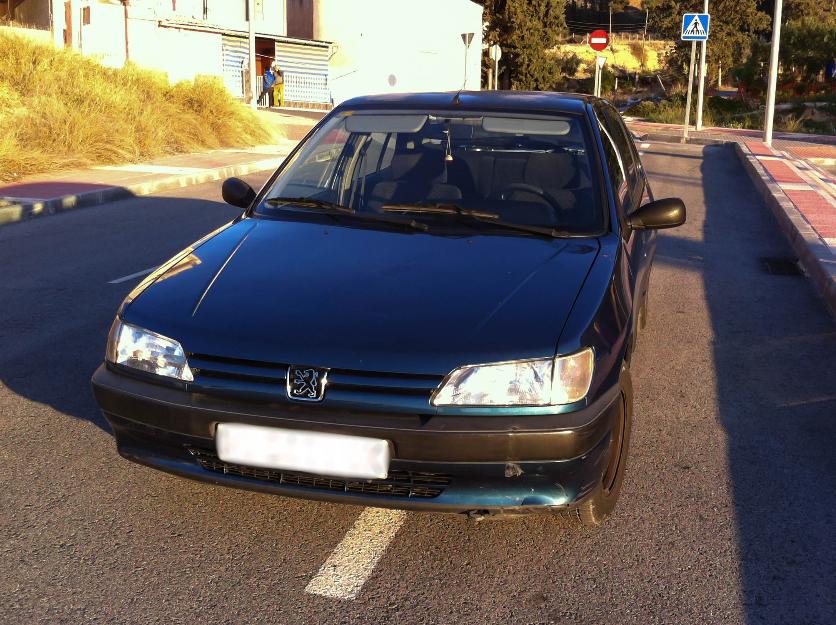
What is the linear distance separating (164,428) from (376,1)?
130 feet

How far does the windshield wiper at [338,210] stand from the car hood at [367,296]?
3.3 inches

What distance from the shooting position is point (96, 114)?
1658 centimetres

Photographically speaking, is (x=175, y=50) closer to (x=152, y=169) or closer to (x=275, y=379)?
(x=152, y=169)

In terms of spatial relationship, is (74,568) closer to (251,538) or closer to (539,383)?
(251,538)

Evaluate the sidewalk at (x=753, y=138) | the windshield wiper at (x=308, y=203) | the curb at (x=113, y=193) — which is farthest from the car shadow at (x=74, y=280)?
the sidewalk at (x=753, y=138)

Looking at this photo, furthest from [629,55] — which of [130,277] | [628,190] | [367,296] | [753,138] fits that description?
[367,296]

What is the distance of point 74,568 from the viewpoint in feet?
10.7

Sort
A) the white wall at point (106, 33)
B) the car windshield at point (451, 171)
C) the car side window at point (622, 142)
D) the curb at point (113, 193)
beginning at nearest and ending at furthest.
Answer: the car windshield at point (451, 171) → the car side window at point (622, 142) → the curb at point (113, 193) → the white wall at point (106, 33)

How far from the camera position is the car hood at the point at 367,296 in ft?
10.4

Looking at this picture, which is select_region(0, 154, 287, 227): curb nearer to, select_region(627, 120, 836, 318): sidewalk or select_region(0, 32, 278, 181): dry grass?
select_region(0, 32, 278, 181): dry grass

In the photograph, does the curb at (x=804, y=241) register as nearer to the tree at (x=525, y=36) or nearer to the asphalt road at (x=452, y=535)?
the asphalt road at (x=452, y=535)

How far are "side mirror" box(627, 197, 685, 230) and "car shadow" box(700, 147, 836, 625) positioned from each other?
1.10 metres

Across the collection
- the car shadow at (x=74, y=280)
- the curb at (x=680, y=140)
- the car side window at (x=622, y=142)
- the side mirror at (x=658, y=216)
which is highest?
the car side window at (x=622, y=142)

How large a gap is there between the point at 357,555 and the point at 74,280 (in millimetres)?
5103
